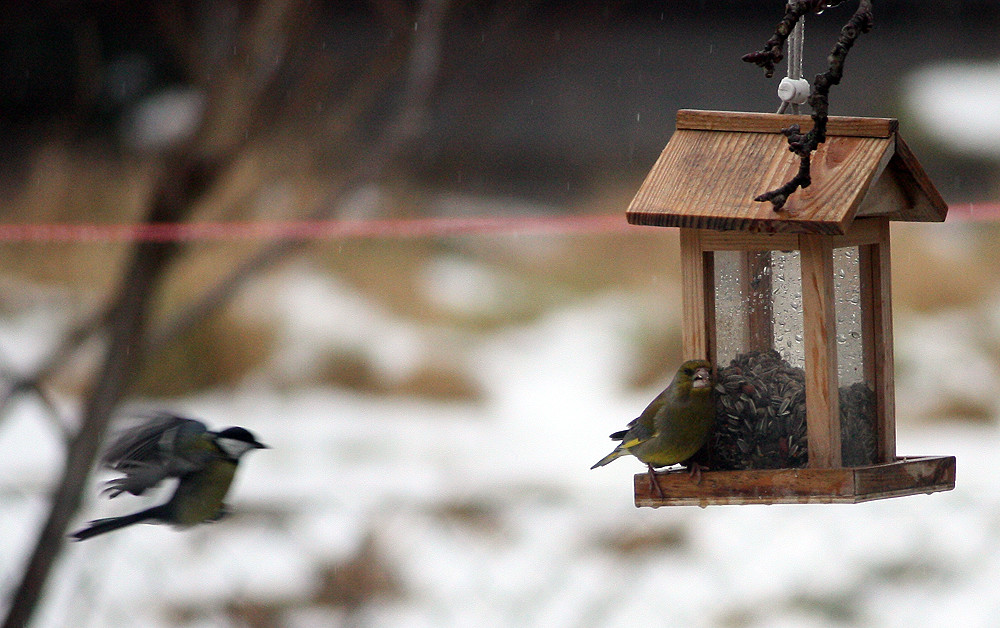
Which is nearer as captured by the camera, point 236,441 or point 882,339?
point 882,339

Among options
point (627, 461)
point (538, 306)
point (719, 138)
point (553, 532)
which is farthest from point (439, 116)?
point (719, 138)

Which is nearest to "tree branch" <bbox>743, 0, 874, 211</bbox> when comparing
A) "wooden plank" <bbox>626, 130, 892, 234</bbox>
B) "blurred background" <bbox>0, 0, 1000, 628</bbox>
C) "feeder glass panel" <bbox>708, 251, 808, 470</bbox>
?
"wooden plank" <bbox>626, 130, 892, 234</bbox>

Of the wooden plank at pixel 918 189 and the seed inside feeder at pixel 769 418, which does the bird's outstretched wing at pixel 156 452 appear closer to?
the seed inside feeder at pixel 769 418

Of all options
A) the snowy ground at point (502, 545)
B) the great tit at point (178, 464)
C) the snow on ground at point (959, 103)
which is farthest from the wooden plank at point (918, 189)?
the snow on ground at point (959, 103)

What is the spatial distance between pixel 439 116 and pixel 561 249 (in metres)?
1.35

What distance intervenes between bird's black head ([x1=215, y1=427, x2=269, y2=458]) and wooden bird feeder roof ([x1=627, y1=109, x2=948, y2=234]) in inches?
33.2

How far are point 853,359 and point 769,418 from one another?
190mm

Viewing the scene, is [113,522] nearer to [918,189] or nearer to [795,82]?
[795,82]

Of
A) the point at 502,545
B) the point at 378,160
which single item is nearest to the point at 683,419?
the point at 378,160

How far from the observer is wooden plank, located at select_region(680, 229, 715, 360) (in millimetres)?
2184

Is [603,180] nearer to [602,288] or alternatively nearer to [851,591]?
[602,288]

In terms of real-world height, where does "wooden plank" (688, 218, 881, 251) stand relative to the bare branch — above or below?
below

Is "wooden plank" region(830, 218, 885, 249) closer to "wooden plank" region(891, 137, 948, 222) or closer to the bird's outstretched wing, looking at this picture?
"wooden plank" region(891, 137, 948, 222)

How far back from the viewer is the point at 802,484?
2.00 m
